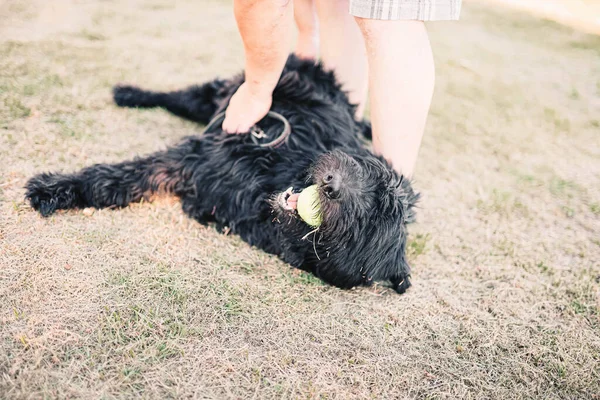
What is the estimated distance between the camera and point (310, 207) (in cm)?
186

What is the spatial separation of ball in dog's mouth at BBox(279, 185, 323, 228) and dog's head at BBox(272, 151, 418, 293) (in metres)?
0.01

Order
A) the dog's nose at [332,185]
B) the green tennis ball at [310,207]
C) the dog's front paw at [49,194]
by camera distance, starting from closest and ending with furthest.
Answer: the dog's nose at [332,185]
the green tennis ball at [310,207]
the dog's front paw at [49,194]

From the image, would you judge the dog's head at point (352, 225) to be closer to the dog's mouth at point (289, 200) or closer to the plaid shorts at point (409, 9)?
the dog's mouth at point (289, 200)

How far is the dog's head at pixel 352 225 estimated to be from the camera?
5.96 feet

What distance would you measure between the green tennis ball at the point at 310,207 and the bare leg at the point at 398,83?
56 centimetres

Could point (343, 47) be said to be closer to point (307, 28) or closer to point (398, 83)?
point (307, 28)

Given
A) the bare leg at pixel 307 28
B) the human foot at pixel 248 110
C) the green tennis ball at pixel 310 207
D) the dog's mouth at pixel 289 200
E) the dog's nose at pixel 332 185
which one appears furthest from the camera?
the bare leg at pixel 307 28

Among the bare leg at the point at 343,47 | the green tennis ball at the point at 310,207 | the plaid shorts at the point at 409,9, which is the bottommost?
the green tennis ball at the point at 310,207

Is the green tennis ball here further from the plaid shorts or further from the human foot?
the plaid shorts

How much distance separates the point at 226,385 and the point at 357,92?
2152mm

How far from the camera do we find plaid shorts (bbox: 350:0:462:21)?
6.30 ft

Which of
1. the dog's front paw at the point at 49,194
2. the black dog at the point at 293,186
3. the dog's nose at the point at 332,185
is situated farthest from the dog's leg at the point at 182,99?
the dog's nose at the point at 332,185

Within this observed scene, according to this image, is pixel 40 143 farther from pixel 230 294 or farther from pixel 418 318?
pixel 418 318

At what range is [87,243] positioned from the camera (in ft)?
6.72
